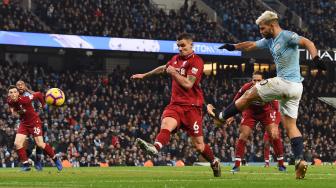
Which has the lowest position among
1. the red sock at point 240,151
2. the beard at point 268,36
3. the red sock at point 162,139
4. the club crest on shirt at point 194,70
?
the red sock at point 240,151

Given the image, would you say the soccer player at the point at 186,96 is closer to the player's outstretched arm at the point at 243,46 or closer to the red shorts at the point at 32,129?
the player's outstretched arm at the point at 243,46

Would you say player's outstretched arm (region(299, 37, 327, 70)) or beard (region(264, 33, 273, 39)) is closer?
player's outstretched arm (region(299, 37, 327, 70))

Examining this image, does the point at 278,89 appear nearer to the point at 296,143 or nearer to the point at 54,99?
the point at 296,143

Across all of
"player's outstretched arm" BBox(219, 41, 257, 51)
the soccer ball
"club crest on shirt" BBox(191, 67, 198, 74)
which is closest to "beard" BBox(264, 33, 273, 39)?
"player's outstretched arm" BBox(219, 41, 257, 51)

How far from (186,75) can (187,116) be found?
759mm

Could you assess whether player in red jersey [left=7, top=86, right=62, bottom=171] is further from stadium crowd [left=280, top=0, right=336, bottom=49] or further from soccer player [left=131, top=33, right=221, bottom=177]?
stadium crowd [left=280, top=0, right=336, bottom=49]

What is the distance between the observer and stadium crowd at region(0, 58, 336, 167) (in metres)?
36.9

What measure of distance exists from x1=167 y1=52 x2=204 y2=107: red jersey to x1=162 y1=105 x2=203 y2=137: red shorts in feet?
0.34

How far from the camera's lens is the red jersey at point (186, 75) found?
15.2 m

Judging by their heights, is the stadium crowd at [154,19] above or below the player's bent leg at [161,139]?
above

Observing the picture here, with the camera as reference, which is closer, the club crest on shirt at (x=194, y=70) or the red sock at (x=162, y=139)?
the red sock at (x=162, y=139)

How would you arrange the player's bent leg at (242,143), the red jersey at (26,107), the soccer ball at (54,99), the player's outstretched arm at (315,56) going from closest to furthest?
the player's outstretched arm at (315,56) → the player's bent leg at (242,143) → the soccer ball at (54,99) → the red jersey at (26,107)

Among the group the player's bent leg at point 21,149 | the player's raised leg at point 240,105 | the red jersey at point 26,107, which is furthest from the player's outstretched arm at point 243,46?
the player's bent leg at point 21,149

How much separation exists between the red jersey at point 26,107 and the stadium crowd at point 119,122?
40.2 ft
